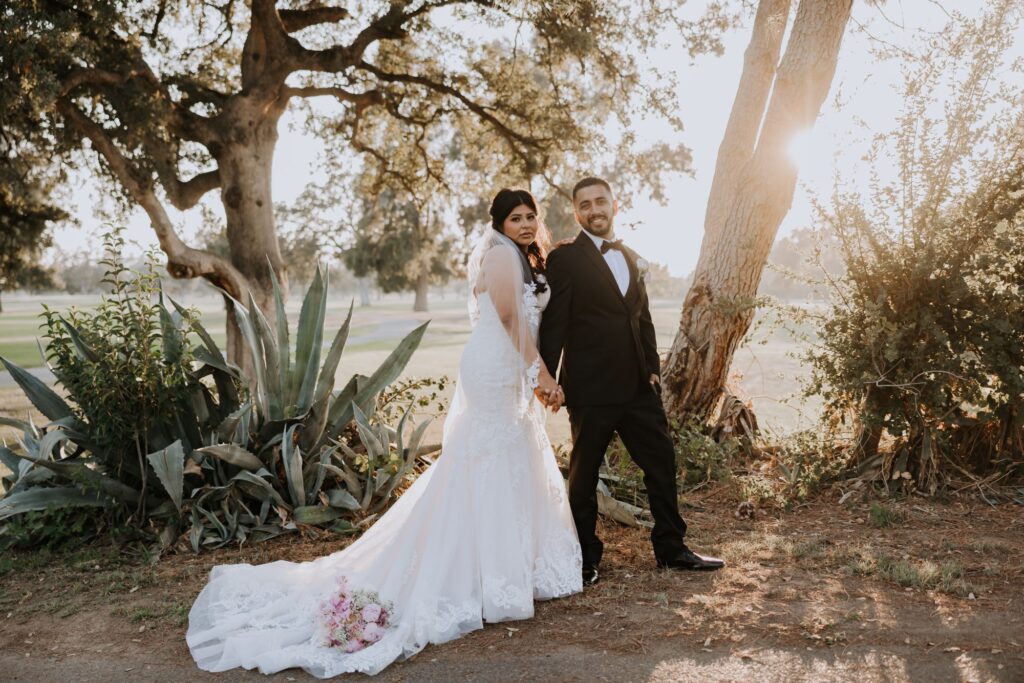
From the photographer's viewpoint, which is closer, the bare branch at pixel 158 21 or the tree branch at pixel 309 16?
the bare branch at pixel 158 21

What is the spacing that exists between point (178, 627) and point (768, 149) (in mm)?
5813

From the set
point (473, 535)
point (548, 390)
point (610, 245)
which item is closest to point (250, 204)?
point (610, 245)

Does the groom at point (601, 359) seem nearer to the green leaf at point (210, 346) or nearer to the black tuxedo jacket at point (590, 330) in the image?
the black tuxedo jacket at point (590, 330)

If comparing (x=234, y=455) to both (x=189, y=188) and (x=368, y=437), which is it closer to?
(x=368, y=437)

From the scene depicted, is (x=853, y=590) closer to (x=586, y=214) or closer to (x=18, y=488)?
(x=586, y=214)

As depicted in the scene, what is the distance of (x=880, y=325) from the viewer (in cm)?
556

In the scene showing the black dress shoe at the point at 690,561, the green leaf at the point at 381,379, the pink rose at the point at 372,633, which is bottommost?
the pink rose at the point at 372,633

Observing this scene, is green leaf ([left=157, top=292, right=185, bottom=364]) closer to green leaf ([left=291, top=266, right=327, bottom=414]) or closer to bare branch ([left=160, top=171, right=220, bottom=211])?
green leaf ([left=291, top=266, right=327, bottom=414])

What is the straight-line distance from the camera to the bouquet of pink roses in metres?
3.41

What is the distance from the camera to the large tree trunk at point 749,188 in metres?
6.61

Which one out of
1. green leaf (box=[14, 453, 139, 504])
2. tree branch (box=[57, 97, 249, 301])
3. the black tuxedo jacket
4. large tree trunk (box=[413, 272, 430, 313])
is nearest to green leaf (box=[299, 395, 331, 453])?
green leaf (box=[14, 453, 139, 504])

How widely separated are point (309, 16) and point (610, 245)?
365 inches

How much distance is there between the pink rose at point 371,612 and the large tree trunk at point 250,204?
8429 millimetres

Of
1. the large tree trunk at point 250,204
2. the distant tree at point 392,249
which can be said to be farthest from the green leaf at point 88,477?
the distant tree at point 392,249
